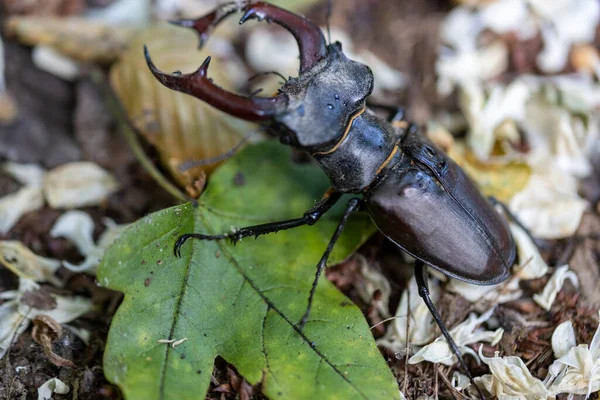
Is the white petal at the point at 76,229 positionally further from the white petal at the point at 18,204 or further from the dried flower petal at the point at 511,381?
the dried flower petal at the point at 511,381

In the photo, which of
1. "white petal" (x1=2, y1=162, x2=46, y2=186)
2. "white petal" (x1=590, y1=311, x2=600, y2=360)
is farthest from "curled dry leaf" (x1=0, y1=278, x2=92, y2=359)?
"white petal" (x1=590, y1=311, x2=600, y2=360)

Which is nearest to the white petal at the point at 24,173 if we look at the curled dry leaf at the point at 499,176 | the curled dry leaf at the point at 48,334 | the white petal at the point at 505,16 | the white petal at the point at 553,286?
the curled dry leaf at the point at 48,334

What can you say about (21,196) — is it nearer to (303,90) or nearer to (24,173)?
(24,173)

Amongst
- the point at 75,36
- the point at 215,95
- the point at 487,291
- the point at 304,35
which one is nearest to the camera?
the point at 215,95

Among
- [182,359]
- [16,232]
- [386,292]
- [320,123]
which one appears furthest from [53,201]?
[386,292]

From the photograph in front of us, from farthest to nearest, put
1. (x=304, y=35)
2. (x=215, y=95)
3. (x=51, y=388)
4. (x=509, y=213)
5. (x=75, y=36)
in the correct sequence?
(x=75, y=36)
(x=509, y=213)
(x=304, y=35)
(x=51, y=388)
(x=215, y=95)

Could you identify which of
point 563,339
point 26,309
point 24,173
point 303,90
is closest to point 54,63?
point 24,173

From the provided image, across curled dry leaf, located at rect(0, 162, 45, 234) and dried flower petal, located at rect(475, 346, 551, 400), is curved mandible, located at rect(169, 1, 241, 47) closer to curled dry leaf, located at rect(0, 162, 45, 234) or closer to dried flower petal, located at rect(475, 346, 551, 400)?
curled dry leaf, located at rect(0, 162, 45, 234)
